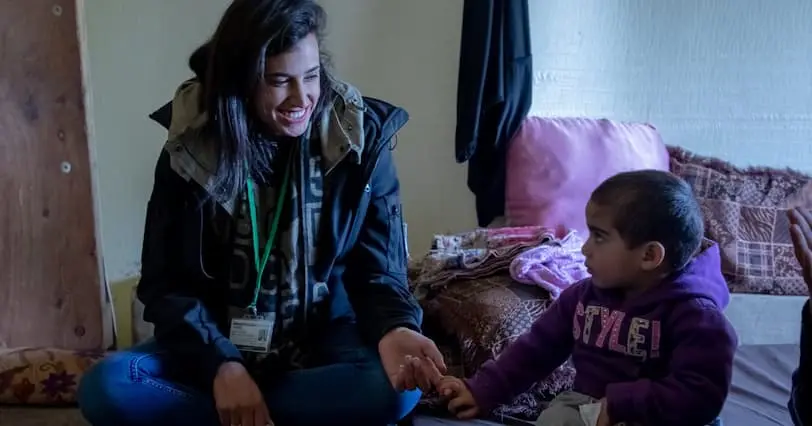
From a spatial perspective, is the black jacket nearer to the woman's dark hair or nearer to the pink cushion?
the woman's dark hair

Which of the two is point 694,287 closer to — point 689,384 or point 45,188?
point 689,384

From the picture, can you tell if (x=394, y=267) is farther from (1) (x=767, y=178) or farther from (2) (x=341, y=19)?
(1) (x=767, y=178)

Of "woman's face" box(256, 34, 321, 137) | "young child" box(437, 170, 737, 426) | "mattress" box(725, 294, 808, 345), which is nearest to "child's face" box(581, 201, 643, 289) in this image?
"young child" box(437, 170, 737, 426)

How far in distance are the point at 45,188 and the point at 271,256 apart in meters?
0.83

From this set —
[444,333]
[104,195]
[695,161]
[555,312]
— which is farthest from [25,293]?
[695,161]

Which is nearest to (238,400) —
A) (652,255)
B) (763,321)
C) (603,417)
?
(603,417)

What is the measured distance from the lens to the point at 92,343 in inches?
81.9

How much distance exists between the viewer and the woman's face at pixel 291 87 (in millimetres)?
1381

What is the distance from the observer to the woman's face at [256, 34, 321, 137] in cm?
138

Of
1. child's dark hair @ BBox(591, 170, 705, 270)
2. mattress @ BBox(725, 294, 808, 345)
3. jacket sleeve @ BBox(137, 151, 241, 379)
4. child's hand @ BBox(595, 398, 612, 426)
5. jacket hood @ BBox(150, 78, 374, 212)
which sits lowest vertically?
mattress @ BBox(725, 294, 808, 345)

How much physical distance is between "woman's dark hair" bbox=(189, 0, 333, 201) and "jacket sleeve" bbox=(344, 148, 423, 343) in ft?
0.60

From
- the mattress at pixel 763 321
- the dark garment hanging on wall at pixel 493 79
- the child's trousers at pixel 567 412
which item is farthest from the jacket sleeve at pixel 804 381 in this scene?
the dark garment hanging on wall at pixel 493 79

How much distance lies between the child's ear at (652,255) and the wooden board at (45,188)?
1372 millimetres

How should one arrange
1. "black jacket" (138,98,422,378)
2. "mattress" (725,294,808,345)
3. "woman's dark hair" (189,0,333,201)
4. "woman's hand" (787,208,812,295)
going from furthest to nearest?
"mattress" (725,294,808,345), "black jacket" (138,98,422,378), "woman's dark hair" (189,0,333,201), "woman's hand" (787,208,812,295)
